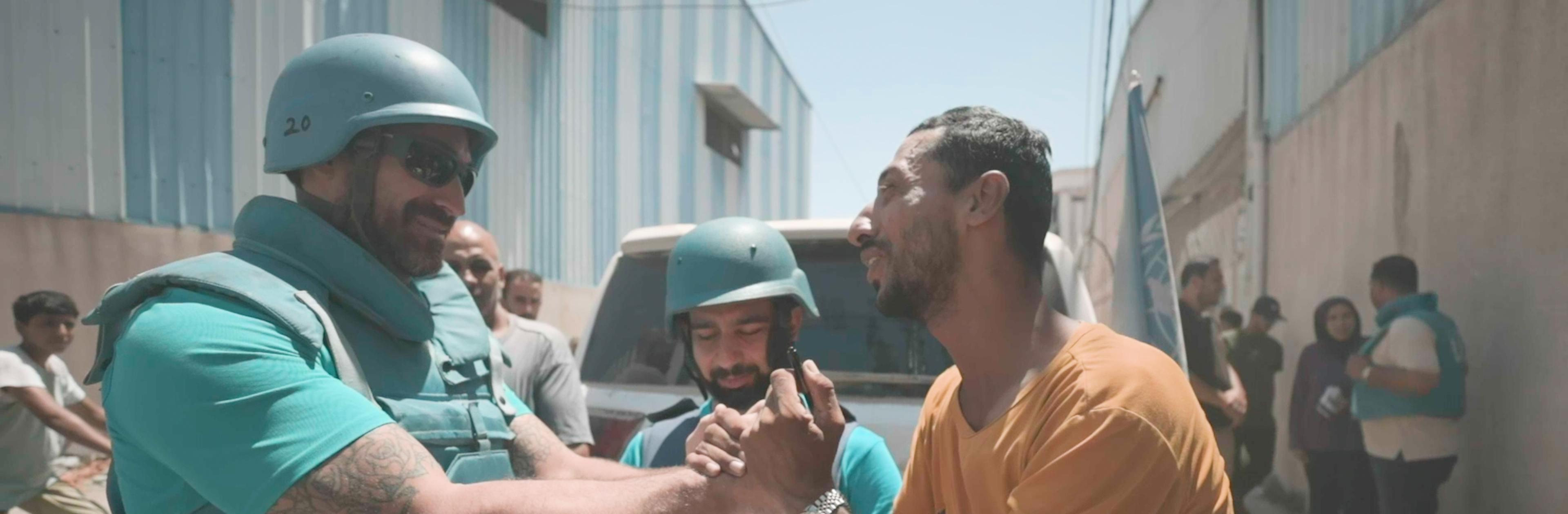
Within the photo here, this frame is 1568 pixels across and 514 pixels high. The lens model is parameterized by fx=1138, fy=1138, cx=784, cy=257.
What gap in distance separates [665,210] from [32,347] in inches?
539

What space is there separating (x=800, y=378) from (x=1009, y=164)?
0.55 metres

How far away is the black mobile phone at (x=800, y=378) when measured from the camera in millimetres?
1998

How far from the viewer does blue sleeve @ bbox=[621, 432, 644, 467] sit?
3.12 meters

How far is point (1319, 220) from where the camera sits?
795 centimetres

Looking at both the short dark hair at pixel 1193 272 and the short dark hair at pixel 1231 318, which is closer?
the short dark hair at pixel 1193 272

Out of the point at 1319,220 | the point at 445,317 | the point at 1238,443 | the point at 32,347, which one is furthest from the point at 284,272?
the point at 1319,220

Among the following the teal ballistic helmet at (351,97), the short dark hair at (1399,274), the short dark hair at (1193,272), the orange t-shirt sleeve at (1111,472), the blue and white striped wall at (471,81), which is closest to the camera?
the orange t-shirt sleeve at (1111,472)

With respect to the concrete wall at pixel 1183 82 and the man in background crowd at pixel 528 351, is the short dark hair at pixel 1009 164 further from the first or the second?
the concrete wall at pixel 1183 82

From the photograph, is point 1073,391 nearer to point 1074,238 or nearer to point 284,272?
point 284,272

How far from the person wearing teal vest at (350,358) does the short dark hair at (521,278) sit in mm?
3997

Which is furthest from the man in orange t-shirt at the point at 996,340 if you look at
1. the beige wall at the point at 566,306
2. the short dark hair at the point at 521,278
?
the beige wall at the point at 566,306

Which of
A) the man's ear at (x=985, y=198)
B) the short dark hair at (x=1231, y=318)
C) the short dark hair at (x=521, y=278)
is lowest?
the short dark hair at (x=1231, y=318)

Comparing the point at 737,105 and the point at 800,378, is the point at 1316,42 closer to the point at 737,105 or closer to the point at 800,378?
the point at 800,378

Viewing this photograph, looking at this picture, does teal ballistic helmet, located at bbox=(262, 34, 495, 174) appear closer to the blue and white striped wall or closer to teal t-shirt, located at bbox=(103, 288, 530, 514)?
teal t-shirt, located at bbox=(103, 288, 530, 514)
